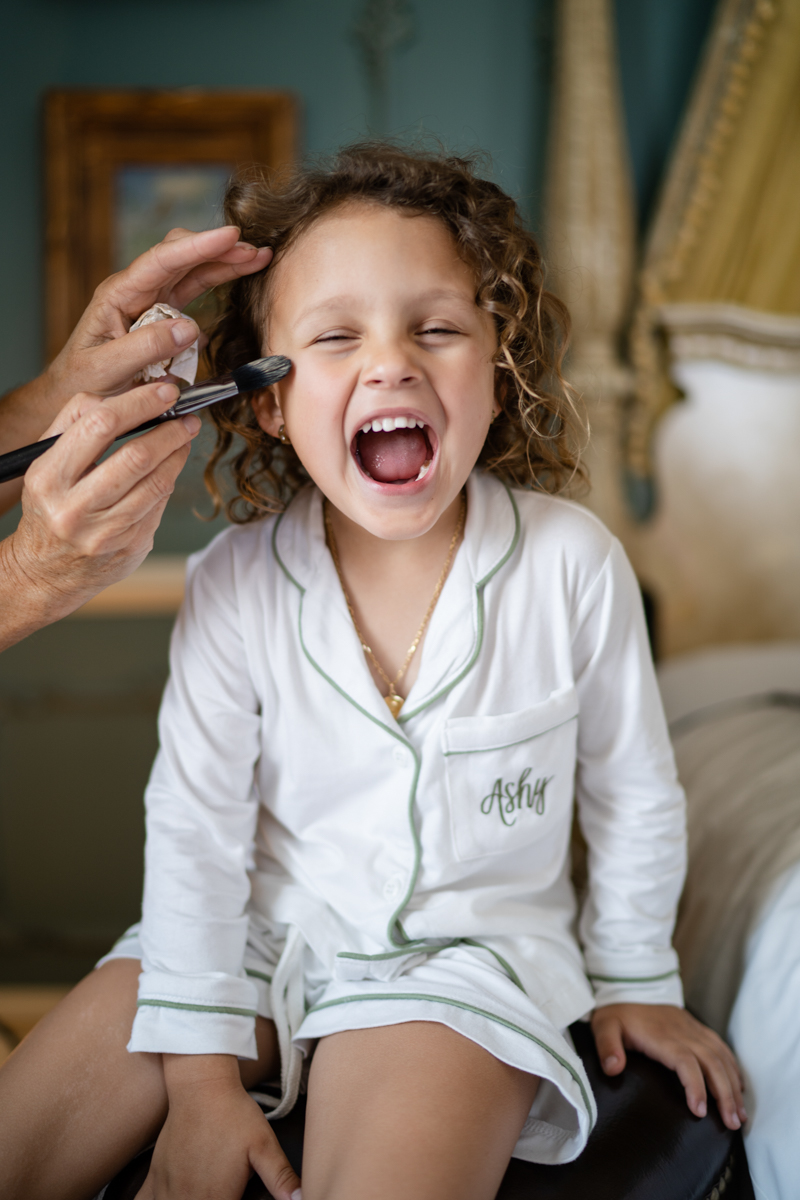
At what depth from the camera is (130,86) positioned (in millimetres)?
2057

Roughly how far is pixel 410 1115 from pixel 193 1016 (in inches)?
9.2

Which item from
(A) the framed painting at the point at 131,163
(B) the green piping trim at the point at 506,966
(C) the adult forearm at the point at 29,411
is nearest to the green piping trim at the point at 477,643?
(B) the green piping trim at the point at 506,966

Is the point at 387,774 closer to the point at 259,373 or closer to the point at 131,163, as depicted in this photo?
the point at 259,373

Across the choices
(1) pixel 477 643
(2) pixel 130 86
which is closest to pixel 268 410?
(1) pixel 477 643

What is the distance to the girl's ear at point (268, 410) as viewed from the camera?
961 mm

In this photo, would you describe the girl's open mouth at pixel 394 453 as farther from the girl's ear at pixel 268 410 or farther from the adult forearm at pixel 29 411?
the adult forearm at pixel 29 411

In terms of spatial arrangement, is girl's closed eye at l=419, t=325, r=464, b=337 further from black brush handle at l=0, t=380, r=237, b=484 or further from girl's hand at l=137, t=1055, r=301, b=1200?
girl's hand at l=137, t=1055, r=301, b=1200

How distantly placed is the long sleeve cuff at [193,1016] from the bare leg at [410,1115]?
84 millimetres

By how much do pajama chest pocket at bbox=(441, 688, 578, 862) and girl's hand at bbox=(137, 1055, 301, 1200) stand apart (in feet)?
0.99

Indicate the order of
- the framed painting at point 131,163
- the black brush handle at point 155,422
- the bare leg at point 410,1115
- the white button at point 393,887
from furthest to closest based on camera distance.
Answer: the framed painting at point 131,163 < the white button at point 393,887 < the black brush handle at point 155,422 < the bare leg at point 410,1115

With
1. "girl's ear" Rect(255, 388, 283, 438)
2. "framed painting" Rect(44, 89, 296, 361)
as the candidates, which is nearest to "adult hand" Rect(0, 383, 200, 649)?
"girl's ear" Rect(255, 388, 283, 438)

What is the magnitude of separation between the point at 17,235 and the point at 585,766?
1831mm

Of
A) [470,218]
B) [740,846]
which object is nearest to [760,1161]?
[740,846]

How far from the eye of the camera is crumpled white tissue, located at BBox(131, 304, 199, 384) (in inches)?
34.3
